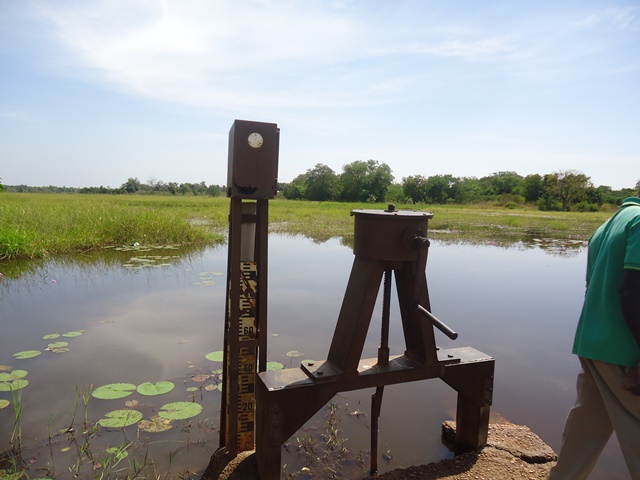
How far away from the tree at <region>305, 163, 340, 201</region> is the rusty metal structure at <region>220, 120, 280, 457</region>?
49.8 m

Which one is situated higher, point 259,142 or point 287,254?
point 259,142

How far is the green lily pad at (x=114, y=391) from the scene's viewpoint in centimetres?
288

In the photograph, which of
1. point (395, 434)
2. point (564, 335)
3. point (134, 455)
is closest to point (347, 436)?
point (395, 434)

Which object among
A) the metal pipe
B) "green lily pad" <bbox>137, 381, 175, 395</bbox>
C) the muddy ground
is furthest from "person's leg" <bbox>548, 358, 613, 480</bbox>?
"green lily pad" <bbox>137, 381, 175, 395</bbox>

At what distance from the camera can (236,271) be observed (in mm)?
2000

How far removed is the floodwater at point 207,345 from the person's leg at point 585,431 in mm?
877

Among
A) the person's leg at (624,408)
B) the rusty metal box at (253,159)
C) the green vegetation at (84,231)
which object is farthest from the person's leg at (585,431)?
the green vegetation at (84,231)

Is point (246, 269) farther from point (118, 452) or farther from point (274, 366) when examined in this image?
point (274, 366)

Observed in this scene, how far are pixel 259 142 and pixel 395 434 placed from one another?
1.96 meters

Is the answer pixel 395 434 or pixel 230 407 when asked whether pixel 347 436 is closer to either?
pixel 395 434

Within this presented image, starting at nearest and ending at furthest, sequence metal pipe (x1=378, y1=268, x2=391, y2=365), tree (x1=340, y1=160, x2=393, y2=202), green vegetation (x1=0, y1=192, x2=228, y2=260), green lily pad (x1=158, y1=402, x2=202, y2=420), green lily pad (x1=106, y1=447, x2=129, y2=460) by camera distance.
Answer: metal pipe (x1=378, y1=268, x2=391, y2=365), green lily pad (x1=106, y1=447, x2=129, y2=460), green lily pad (x1=158, y1=402, x2=202, y2=420), green vegetation (x1=0, y1=192, x2=228, y2=260), tree (x1=340, y1=160, x2=393, y2=202)

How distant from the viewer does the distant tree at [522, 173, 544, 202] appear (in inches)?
1829

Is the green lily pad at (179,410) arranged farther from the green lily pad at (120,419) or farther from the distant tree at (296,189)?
the distant tree at (296,189)

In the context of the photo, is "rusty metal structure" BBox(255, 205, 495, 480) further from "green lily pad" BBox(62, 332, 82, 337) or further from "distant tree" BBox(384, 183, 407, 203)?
"distant tree" BBox(384, 183, 407, 203)
